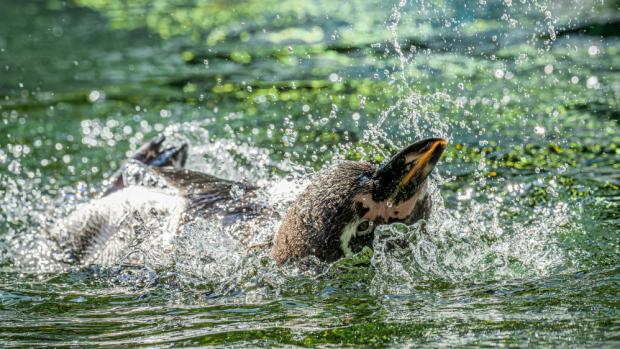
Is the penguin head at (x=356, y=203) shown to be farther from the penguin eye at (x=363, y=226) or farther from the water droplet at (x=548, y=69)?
the water droplet at (x=548, y=69)

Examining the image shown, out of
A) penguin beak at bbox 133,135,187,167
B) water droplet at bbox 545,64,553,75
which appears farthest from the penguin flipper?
water droplet at bbox 545,64,553,75

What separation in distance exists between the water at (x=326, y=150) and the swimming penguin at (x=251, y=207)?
0.11 meters

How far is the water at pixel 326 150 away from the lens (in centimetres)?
449

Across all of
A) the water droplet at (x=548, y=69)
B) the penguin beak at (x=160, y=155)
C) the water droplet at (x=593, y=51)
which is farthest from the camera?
the water droplet at (x=593, y=51)

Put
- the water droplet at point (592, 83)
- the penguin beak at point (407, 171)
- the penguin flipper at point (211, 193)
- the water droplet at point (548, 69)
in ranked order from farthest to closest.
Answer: the water droplet at point (548, 69) < the water droplet at point (592, 83) < the penguin flipper at point (211, 193) < the penguin beak at point (407, 171)

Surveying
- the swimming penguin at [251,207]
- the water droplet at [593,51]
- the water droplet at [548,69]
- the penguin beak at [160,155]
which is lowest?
the swimming penguin at [251,207]

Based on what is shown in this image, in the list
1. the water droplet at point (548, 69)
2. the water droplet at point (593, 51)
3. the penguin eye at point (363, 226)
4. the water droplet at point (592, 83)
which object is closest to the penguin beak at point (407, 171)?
the penguin eye at point (363, 226)

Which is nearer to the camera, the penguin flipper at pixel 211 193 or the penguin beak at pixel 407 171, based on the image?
the penguin beak at pixel 407 171

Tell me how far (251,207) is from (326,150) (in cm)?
216

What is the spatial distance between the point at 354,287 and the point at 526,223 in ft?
4.78

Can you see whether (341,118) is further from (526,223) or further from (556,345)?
(556,345)

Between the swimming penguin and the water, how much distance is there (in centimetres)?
11

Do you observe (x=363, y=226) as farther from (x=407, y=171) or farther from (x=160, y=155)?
(x=160, y=155)

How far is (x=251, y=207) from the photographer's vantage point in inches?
213
